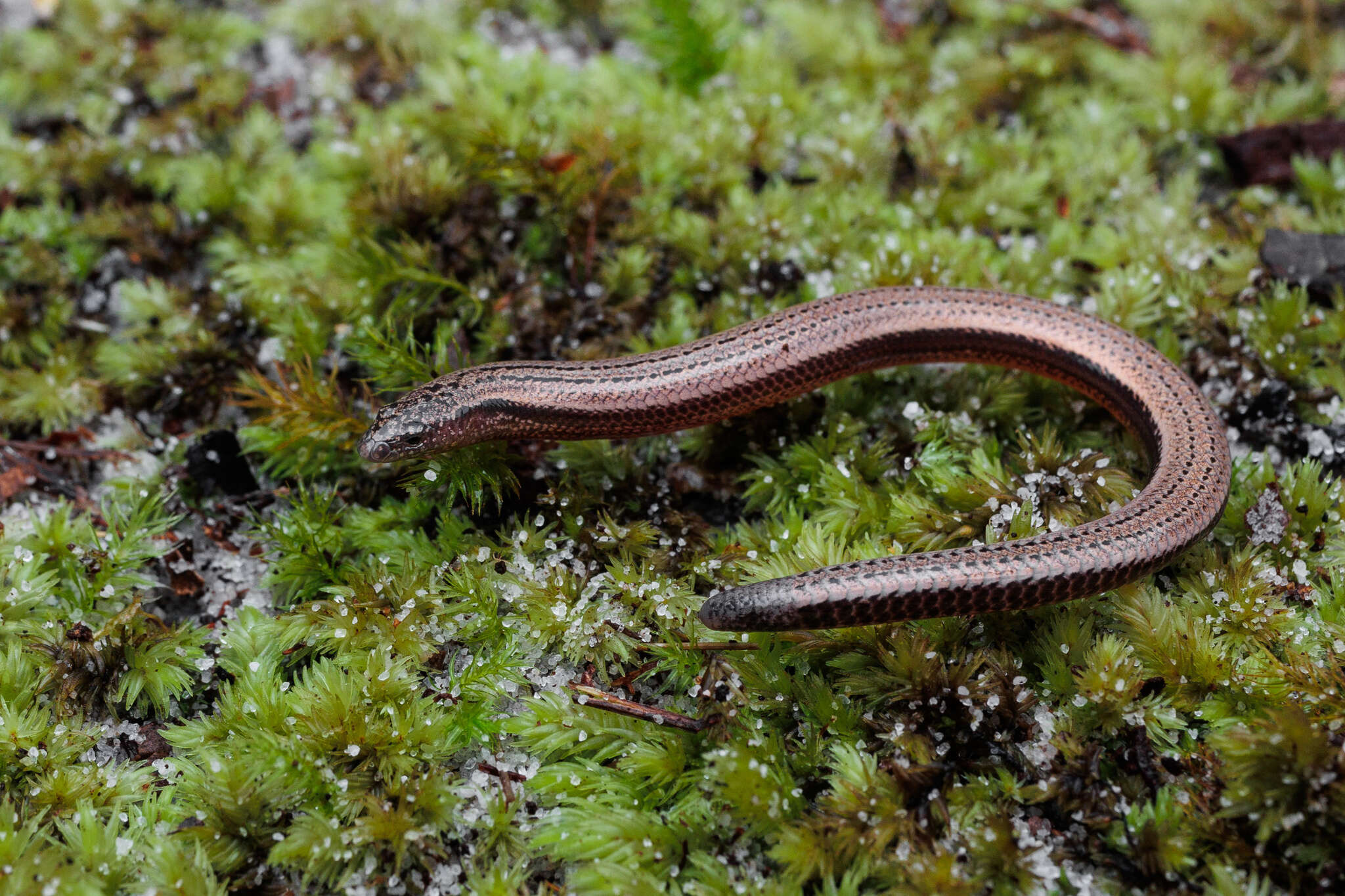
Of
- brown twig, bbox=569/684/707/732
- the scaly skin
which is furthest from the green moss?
the scaly skin

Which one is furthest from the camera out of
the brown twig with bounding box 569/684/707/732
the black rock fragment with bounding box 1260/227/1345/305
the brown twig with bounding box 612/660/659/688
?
the black rock fragment with bounding box 1260/227/1345/305

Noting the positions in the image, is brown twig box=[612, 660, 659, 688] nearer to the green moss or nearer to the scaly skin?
the green moss

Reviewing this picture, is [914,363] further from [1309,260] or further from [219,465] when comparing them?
[219,465]

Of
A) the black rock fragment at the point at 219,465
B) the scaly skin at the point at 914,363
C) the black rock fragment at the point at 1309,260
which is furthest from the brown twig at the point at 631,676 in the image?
the black rock fragment at the point at 1309,260

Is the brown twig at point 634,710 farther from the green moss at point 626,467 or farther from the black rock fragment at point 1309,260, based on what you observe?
the black rock fragment at point 1309,260

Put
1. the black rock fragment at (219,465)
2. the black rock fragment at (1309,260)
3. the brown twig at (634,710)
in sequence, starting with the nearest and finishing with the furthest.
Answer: the brown twig at (634,710) < the black rock fragment at (219,465) < the black rock fragment at (1309,260)

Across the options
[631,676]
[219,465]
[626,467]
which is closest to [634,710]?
[631,676]

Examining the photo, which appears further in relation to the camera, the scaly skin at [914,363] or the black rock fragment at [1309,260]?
the black rock fragment at [1309,260]
